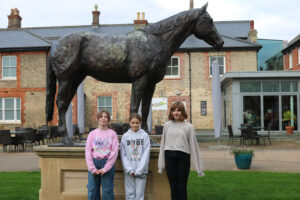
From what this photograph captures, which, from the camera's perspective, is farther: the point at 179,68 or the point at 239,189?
the point at 179,68

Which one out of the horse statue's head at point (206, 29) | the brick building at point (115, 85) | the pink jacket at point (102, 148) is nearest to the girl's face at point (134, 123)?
the pink jacket at point (102, 148)

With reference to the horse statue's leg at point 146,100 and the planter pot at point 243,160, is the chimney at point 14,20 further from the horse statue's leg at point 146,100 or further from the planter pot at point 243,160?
the horse statue's leg at point 146,100

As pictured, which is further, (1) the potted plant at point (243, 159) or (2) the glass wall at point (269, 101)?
(2) the glass wall at point (269, 101)

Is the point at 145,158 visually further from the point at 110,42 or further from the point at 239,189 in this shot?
the point at 239,189

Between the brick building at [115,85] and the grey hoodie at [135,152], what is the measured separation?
60.2 ft

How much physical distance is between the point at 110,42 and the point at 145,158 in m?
1.58

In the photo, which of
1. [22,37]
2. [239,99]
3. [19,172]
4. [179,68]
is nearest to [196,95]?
[179,68]

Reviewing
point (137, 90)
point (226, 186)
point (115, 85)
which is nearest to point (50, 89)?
point (137, 90)

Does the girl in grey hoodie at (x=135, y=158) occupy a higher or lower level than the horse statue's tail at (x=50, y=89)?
lower

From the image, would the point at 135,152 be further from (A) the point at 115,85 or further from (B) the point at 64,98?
(A) the point at 115,85

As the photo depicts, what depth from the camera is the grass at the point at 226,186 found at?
215 inches

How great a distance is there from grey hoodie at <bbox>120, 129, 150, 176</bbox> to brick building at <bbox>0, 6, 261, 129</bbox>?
18.3 m

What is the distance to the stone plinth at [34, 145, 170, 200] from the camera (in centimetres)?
405

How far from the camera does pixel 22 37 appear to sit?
74.3ft
